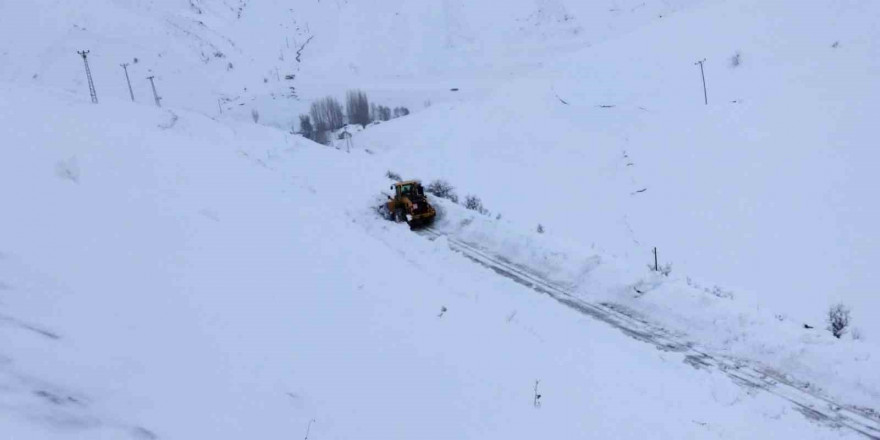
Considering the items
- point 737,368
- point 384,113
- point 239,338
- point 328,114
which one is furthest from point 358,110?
point 239,338

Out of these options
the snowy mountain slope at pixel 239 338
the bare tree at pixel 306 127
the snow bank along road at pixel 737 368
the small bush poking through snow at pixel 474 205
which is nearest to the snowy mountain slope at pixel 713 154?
the snow bank along road at pixel 737 368

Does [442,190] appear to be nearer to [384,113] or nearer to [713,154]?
[713,154]

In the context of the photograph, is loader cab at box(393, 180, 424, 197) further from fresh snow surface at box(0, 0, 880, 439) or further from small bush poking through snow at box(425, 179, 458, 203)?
small bush poking through snow at box(425, 179, 458, 203)

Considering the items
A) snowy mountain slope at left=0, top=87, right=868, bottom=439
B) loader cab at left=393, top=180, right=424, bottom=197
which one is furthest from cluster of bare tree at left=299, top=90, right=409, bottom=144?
snowy mountain slope at left=0, top=87, right=868, bottom=439

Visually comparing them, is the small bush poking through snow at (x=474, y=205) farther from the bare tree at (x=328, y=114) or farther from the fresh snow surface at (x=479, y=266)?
the bare tree at (x=328, y=114)

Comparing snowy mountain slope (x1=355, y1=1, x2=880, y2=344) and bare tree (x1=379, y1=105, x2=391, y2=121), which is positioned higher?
bare tree (x1=379, y1=105, x2=391, y2=121)

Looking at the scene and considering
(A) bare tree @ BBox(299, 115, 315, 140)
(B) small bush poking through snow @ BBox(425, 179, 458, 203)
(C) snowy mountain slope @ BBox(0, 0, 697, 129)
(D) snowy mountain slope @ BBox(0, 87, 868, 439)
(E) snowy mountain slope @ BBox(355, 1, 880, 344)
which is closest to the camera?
(D) snowy mountain slope @ BBox(0, 87, 868, 439)
